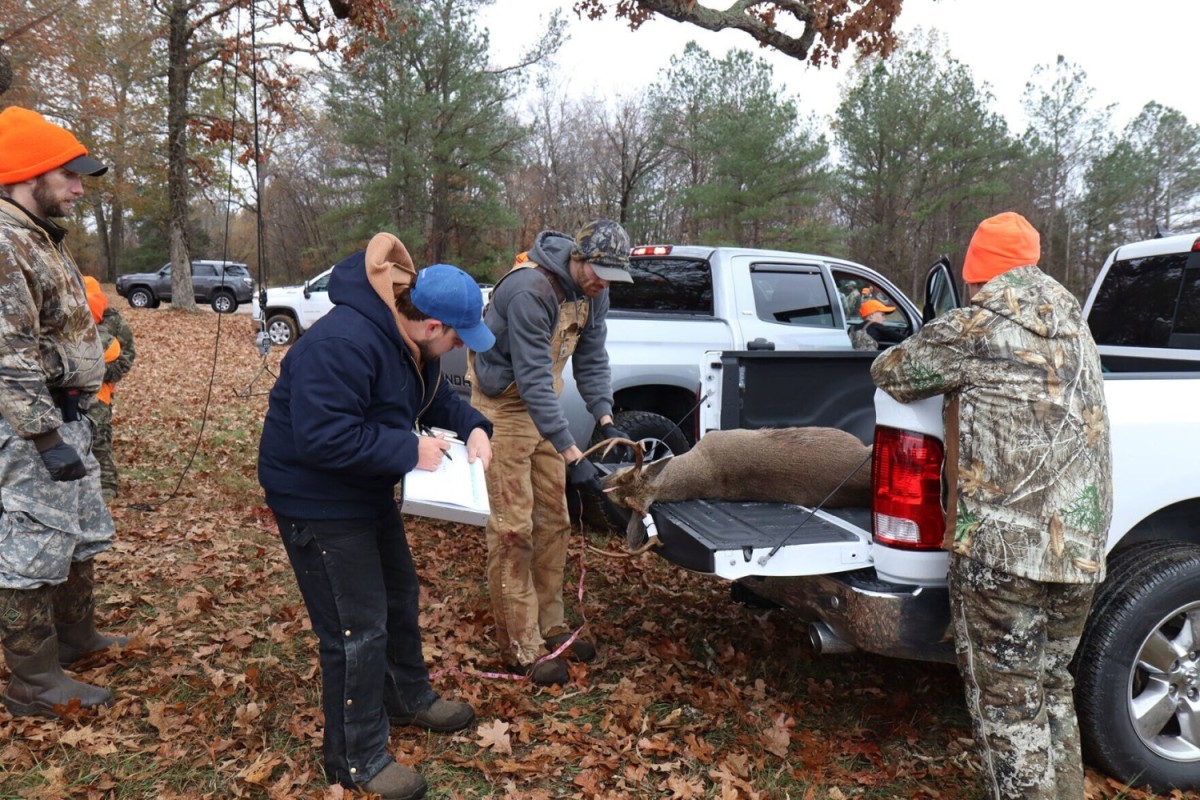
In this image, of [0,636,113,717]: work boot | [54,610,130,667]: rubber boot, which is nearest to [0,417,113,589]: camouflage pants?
[0,636,113,717]: work boot

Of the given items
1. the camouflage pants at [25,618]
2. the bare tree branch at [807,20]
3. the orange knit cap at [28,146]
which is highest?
the bare tree branch at [807,20]

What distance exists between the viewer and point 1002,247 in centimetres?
283

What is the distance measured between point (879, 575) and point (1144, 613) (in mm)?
938

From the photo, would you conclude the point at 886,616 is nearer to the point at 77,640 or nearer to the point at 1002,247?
the point at 1002,247

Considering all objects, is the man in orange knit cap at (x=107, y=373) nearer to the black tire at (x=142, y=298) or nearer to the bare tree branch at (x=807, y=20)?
the bare tree branch at (x=807, y=20)

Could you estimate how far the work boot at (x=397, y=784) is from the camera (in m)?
2.94

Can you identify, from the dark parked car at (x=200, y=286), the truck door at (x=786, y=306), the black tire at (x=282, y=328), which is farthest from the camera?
the dark parked car at (x=200, y=286)

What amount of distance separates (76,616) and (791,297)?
17.5 ft

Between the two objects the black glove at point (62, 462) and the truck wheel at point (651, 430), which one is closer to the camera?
the black glove at point (62, 462)

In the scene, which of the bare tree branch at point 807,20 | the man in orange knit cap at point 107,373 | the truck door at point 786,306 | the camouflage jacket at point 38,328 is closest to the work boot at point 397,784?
the camouflage jacket at point 38,328

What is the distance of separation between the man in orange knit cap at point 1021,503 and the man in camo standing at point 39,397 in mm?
3190

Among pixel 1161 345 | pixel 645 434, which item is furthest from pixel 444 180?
pixel 1161 345

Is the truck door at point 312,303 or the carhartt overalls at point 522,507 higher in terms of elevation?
the truck door at point 312,303

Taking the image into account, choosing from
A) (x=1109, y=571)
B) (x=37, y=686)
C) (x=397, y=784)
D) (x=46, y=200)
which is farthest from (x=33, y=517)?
(x=1109, y=571)
